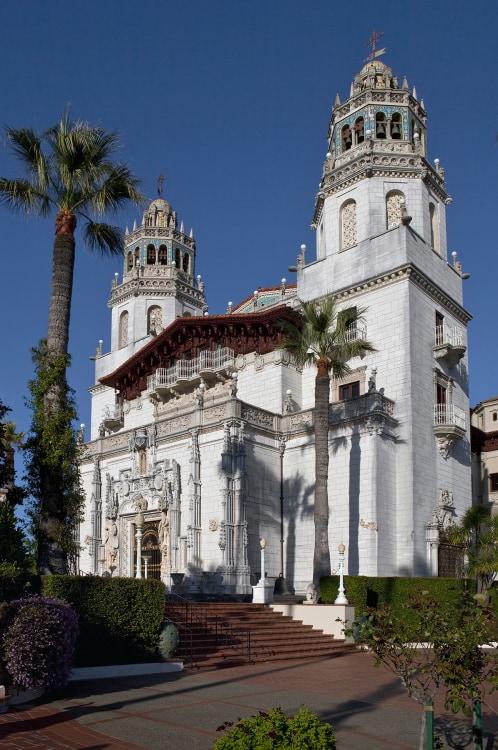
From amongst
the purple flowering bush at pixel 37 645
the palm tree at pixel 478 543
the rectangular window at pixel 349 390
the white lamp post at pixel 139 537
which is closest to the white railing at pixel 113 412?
the rectangular window at pixel 349 390

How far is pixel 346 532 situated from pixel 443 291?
12481 millimetres

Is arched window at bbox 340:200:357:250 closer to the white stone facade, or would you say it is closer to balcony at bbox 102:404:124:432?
the white stone facade

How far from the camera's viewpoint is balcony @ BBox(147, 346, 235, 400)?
125 ft

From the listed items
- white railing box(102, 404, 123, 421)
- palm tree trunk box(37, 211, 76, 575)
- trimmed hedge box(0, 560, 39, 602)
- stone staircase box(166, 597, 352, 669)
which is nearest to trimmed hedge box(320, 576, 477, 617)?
stone staircase box(166, 597, 352, 669)

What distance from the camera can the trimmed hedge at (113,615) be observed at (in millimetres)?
17250

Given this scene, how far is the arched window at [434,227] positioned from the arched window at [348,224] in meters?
3.98

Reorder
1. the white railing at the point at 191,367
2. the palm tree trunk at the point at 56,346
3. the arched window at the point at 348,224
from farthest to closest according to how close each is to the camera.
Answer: the white railing at the point at 191,367 → the arched window at the point at 348,224 → the palm tree trunk at the point at 56,346

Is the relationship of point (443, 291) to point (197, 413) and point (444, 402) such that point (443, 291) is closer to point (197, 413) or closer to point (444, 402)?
point (444, 402)

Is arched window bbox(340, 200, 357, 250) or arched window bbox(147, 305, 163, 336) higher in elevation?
arched window bbox(340, 200, 357, 250)

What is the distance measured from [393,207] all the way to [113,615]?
25.6 metres

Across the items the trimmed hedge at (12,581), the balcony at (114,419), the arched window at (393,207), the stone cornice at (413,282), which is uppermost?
the arched window at (393,207)

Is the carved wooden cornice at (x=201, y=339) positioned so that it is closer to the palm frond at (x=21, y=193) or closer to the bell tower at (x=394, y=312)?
the bell tower at (x=394, y=312)

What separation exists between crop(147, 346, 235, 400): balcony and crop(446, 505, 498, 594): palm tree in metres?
13.1

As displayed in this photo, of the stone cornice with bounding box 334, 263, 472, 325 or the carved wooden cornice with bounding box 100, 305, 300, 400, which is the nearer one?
the stone cornice with bounding box 334, 263, 472, 325
